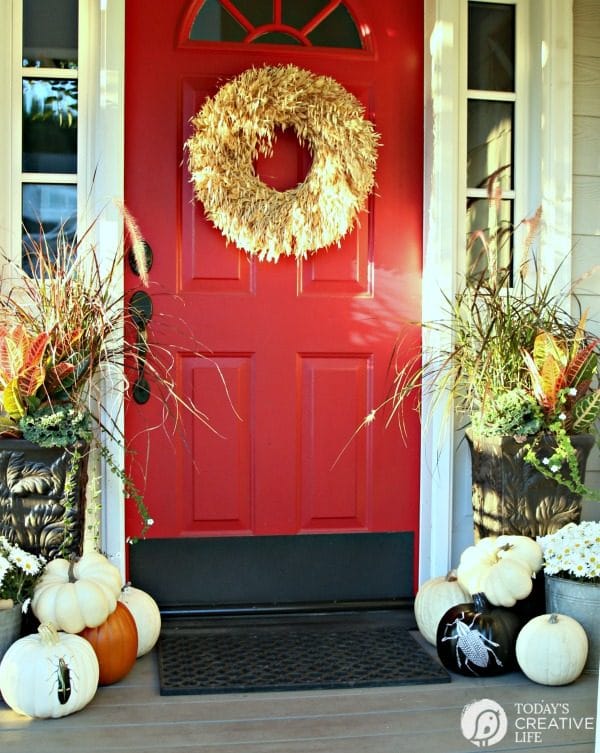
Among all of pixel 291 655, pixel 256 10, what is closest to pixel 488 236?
pixel 256 10

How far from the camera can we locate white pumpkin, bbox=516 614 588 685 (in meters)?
2.47

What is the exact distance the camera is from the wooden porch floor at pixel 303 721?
7.07 feet

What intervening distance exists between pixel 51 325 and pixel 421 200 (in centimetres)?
138

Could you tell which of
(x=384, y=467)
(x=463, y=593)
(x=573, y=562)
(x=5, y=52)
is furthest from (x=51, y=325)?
(x=573, y=562)

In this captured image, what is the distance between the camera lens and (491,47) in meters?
3.29

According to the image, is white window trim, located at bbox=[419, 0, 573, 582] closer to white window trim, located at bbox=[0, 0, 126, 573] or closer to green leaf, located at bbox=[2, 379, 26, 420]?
white window trim, located at bbox=[0, 0, 126, 573]

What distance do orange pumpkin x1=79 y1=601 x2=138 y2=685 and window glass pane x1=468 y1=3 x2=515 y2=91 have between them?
7.11 feet

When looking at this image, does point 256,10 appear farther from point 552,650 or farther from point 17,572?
point 552,650

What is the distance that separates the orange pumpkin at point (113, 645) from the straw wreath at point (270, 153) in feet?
4.26

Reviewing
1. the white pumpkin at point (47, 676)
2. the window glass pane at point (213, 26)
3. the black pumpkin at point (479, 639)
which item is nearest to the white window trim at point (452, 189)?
the black pumpkin at point (479, 639)

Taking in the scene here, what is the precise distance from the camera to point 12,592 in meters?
2.49

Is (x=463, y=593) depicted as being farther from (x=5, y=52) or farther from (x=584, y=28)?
(x=5, y=52)

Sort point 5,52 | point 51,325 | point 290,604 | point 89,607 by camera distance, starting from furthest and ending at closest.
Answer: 1. point 290,604
2. point 5,52
3. point 51,325
4. point 89,607
